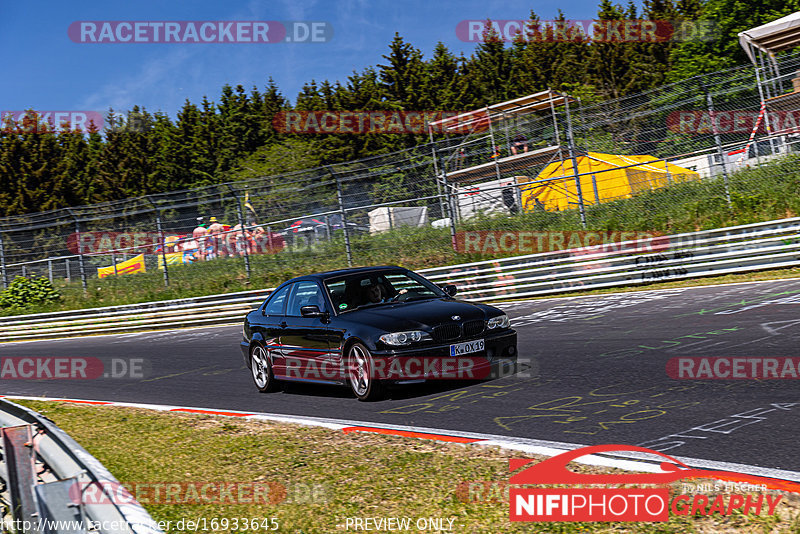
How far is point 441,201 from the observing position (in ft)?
62.4

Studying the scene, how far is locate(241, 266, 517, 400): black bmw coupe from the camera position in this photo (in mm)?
7938

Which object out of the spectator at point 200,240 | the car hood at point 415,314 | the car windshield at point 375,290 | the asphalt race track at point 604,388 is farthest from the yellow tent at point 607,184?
the spectator at point 200,240

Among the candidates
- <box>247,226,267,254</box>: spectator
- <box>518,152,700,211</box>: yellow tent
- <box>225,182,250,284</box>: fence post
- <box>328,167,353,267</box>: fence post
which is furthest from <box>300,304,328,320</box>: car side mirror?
<box>247,226,267,254</box>: spectator

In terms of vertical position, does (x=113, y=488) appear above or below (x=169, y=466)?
above

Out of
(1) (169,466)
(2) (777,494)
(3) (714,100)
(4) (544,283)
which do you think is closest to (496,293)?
(4) (544,283)

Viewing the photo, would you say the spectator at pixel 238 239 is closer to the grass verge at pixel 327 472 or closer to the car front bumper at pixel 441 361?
the grass verge at pixel 327 472

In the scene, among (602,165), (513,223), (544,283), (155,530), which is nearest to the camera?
(155,530)

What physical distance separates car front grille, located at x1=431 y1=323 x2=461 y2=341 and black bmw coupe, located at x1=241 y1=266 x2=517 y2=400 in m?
0.01

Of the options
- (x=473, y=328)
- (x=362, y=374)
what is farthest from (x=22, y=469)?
(x=473, y=328)

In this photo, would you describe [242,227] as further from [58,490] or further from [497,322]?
[58,490]

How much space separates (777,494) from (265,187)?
18022 mm

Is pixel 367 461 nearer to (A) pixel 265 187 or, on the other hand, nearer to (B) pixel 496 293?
(B) pixel 496 293

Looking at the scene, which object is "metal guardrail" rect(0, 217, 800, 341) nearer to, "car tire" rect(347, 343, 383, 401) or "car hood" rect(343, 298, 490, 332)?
"car hood" rect(343, 298, 490, 332)

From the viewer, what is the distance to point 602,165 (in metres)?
22.3
